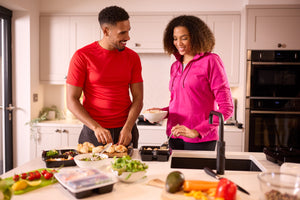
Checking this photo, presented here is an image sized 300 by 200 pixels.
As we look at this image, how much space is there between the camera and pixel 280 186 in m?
1.01

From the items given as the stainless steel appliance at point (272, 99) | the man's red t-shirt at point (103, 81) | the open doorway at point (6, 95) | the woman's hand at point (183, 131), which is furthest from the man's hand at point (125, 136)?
the open doorway at point (6, 95)

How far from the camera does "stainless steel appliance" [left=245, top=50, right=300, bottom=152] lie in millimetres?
3324

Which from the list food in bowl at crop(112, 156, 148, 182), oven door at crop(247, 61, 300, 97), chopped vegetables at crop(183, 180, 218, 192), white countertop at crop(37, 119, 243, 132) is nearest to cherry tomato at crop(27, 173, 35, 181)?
food in bowl at crop(112, 156, 148, 182)

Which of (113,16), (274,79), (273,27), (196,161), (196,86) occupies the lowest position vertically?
(196,161)

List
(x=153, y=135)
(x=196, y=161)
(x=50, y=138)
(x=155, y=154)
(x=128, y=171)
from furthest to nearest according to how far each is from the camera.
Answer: (x=50, y=138), (x=153, y=135), (x=196, y=161), (x=155, y=154), (x=128, y=171)

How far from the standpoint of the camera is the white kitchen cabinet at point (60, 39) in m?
3.68

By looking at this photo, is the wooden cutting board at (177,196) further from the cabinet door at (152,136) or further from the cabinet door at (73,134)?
the cabinet door at (73,134)

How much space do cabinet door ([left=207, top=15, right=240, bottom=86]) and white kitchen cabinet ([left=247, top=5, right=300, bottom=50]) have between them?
0.65 feet

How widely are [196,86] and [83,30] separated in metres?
2.25

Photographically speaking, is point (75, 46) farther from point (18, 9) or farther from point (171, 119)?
point (171, 119)

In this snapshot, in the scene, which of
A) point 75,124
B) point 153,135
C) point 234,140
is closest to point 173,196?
point 153,135

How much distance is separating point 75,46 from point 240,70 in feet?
6.95

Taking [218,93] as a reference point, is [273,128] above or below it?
below

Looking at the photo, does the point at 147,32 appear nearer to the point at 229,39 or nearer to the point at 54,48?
the point at 229,39
